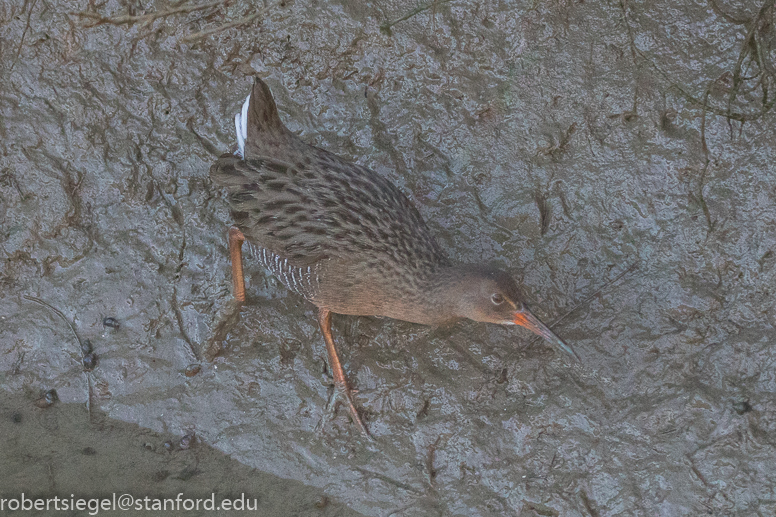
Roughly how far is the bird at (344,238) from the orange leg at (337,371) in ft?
0.44

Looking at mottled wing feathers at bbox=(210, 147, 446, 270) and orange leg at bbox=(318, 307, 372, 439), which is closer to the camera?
mottled wing feathers at bbox=(210, 147, 446, 270)

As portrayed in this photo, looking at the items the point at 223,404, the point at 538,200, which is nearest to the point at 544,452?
the point at 538,200

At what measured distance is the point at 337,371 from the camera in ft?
12.7

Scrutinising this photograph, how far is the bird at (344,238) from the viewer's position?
347 centimetres

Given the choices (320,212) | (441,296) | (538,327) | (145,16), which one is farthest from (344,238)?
(145,16)

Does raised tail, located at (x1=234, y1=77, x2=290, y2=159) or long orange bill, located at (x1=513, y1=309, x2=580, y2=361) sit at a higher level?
raised tail, located at (x1=234, y1=77, x2=290, y2=159)

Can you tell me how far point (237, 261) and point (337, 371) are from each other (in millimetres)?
886

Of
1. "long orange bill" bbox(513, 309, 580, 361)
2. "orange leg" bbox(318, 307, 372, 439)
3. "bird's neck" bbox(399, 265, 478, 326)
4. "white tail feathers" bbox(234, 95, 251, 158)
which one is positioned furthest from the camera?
"orange leg" bbox(318, 307, 372, 439)

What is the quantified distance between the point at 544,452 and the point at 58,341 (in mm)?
3014

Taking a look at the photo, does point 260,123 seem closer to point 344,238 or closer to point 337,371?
point 344,238

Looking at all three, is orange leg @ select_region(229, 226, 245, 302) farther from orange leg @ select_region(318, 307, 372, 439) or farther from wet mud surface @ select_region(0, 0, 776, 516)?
orange leg @ select_region(318, 307, 372, 439)

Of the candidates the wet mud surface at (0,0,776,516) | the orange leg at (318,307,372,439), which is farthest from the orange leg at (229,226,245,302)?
the orange leg at (318,307,372,439)

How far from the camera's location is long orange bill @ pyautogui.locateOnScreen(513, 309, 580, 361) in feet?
11.3

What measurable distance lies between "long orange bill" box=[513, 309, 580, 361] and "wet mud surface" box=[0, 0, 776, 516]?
335 millimetres
